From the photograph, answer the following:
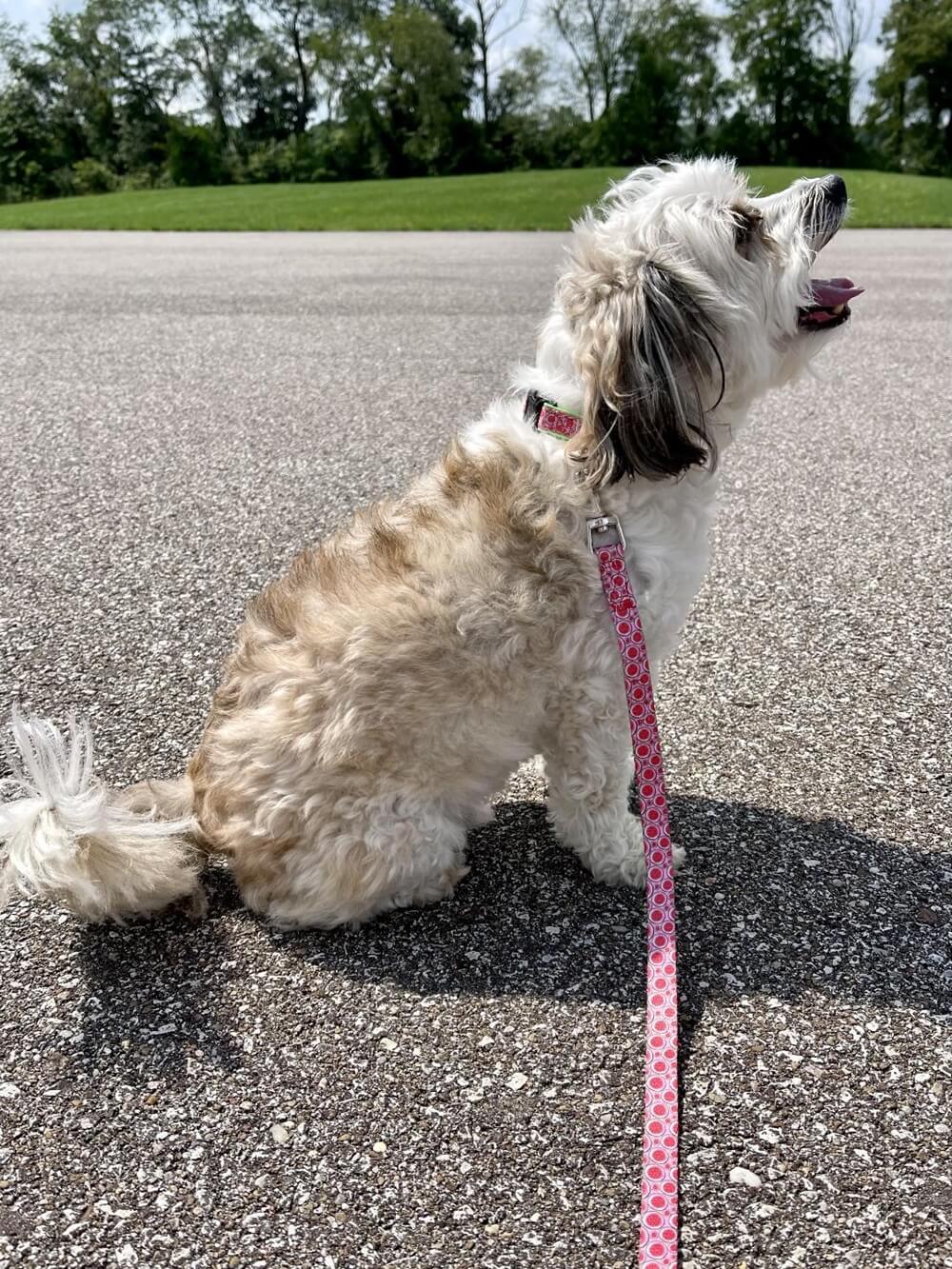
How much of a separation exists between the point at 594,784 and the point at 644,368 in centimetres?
118

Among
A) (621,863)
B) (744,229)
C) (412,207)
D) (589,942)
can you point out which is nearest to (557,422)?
(744,229)

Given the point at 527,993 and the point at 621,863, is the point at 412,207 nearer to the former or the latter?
the point at 621,863

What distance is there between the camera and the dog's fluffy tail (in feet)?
7.28

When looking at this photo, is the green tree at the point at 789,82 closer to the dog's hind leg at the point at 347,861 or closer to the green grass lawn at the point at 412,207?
the green grass lawn at the point at 412,207

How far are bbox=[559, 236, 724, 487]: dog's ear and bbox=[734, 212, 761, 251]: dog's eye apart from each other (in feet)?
0.80

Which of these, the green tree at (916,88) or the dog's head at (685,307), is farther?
the green tree at (916,88)

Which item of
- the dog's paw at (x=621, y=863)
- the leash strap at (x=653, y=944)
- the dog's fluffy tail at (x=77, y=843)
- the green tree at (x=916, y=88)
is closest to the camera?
the leash strap at (x=653, y=944)

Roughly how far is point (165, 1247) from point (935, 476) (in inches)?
232

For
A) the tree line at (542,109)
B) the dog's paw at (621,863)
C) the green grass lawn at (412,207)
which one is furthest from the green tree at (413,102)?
the dog's paw at (621,863)

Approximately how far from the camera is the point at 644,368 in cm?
239

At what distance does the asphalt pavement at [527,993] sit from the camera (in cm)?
190

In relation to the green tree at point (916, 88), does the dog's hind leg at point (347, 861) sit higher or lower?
lower

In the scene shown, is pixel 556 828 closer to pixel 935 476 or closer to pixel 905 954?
pixel 905 954

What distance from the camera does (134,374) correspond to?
334 inches
